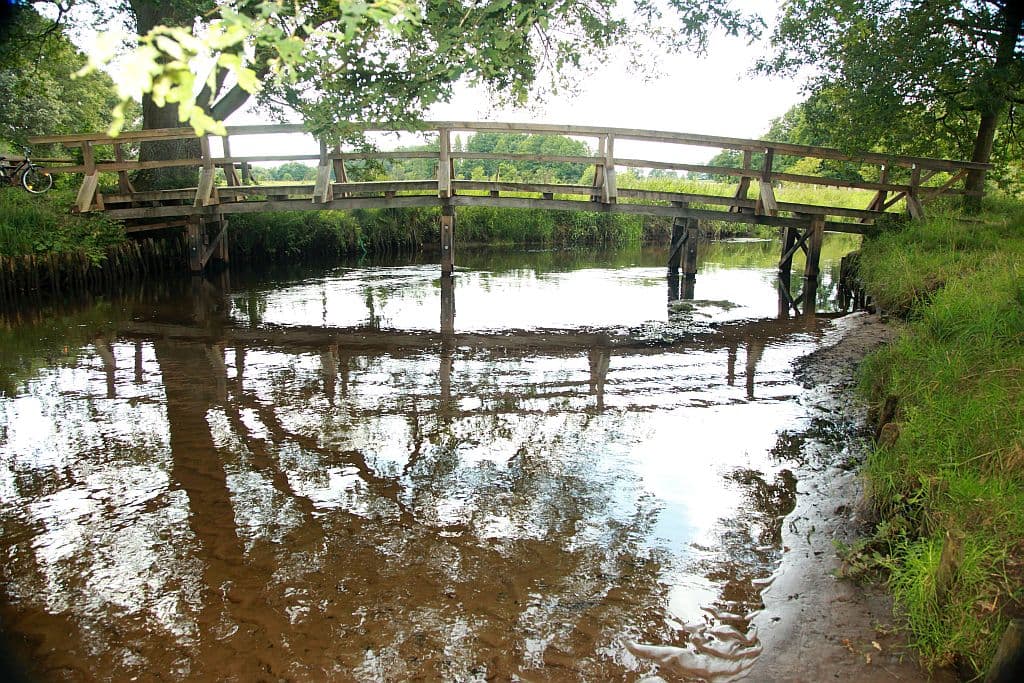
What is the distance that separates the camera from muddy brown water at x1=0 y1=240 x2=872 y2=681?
3100 millimetres

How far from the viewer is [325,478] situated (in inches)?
187

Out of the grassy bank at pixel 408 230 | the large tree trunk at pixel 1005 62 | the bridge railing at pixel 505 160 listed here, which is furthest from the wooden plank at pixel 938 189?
the grassy bank at pixel 408 230

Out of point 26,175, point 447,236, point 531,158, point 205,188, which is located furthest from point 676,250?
point 26,175

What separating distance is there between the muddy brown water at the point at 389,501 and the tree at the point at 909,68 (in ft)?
18.6

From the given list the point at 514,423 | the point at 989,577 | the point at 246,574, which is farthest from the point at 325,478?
the point at 989,577

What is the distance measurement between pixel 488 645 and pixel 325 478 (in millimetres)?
2112

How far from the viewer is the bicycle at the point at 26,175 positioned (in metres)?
13.5

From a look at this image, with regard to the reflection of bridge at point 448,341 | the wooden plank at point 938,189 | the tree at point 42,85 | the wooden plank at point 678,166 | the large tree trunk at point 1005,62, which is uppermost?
the tree at point 42,85

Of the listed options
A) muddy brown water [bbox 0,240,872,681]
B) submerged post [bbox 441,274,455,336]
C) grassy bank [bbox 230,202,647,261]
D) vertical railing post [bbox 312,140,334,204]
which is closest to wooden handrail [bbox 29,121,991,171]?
vertical railing post [bbox 312,140,334,204]

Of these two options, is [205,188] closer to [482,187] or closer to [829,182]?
[482,187]

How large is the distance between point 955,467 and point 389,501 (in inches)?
133

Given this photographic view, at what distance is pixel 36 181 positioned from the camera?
1380cm

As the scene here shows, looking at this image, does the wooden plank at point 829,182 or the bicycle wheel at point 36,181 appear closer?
the wooden plank at point 829,182

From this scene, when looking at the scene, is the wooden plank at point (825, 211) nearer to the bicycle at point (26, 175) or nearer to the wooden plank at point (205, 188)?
the wooden plank at point (205, 188)
